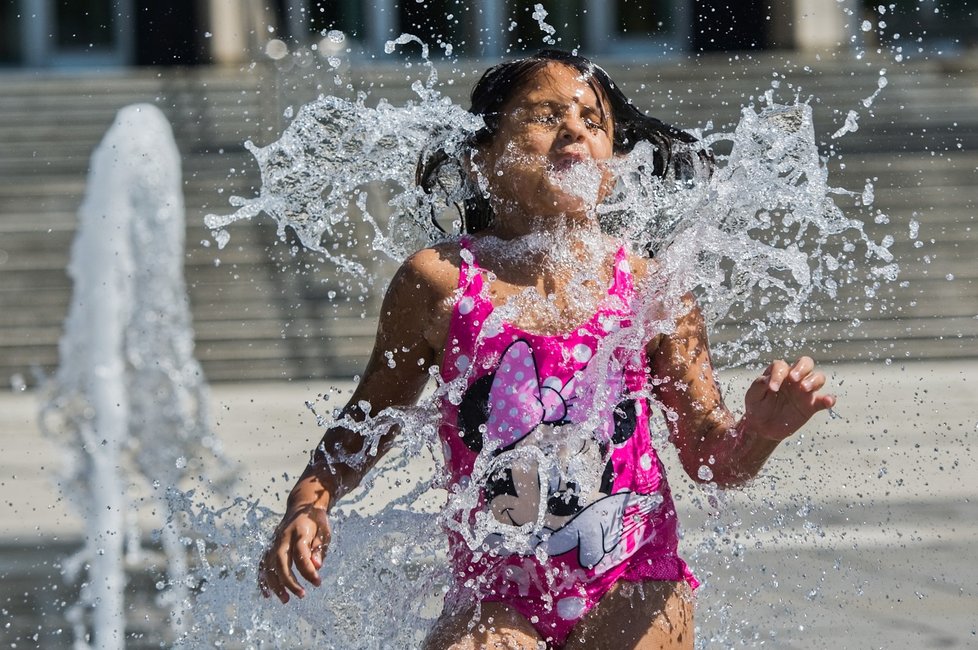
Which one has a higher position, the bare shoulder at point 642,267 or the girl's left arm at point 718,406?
the bare shoulder at point 642,267

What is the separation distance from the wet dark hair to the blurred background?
89 centimetres

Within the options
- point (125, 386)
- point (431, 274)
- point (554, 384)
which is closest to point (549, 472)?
point (554, 384)

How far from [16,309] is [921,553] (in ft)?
22.1

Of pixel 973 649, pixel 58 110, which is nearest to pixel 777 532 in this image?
pixel 973 649

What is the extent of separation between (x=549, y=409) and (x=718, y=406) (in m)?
0.30

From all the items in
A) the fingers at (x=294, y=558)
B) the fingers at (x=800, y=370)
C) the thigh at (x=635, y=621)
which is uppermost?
the fingers at (x=800, y=370)

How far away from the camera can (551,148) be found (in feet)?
8.16

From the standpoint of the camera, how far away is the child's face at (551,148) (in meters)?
2.48

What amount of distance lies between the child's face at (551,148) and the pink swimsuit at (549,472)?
179 millimetres

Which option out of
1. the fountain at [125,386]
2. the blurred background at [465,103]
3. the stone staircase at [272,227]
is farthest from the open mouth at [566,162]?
the stone staircase at [272,227]

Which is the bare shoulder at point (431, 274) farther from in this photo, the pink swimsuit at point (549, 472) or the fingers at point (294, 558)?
the fingers at point (294, 558)

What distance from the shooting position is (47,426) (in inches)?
292

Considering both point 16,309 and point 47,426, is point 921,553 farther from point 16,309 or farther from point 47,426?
point 16,309

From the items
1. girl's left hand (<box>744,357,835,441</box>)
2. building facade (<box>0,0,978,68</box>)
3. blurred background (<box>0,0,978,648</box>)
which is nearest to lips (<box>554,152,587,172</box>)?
girl's left hand (<box>744,357,835,441</box>)
